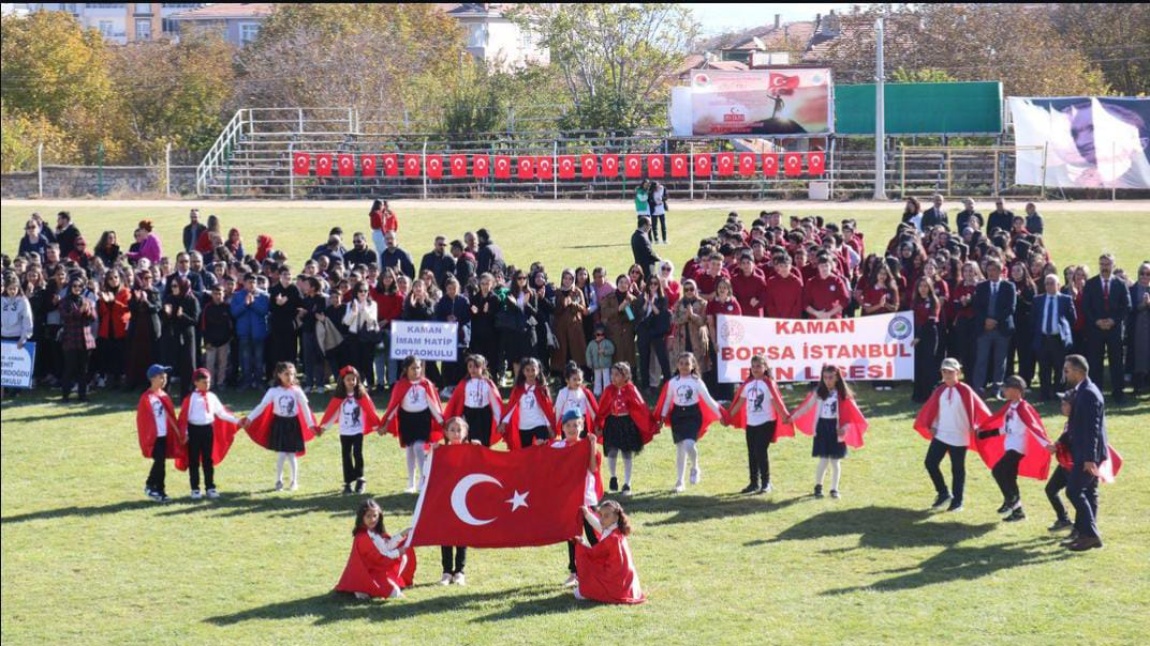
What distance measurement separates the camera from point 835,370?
49.3ft

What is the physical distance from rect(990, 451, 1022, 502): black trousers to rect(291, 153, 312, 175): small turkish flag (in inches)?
1323

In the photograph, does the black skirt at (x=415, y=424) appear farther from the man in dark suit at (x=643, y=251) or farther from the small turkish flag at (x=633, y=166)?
the small turkish flag at (x=633, y=166)

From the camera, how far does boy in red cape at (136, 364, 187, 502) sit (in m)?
15.5

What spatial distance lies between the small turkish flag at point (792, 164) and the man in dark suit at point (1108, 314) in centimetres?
2391

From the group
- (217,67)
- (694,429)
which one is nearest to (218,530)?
(694,429)

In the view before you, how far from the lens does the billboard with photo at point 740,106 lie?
43969mm

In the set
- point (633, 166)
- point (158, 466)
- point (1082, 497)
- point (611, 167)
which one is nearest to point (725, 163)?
point (633, 166)

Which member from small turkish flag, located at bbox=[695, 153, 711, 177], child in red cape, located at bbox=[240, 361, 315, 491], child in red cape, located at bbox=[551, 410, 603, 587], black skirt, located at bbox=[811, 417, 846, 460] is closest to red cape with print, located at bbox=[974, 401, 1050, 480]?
black skirt, located at bbox=[811, 417, 846, 460]

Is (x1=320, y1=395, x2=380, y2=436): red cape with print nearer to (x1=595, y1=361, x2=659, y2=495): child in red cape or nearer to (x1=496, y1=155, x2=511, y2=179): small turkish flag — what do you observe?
(x1=595, y1=361, x2=659, y2=495): child in red cape

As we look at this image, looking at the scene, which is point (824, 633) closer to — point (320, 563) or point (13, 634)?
point (320, 563)

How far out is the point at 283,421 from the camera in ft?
51.3

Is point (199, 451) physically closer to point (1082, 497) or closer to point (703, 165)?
point (1082, 497)

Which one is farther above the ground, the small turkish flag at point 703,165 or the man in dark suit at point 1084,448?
the small turkish flag at point 703,165

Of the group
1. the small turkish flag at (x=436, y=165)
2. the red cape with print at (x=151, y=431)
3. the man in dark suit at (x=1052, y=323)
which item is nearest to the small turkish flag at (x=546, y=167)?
the small turkish flag at (x=436, y=165)
